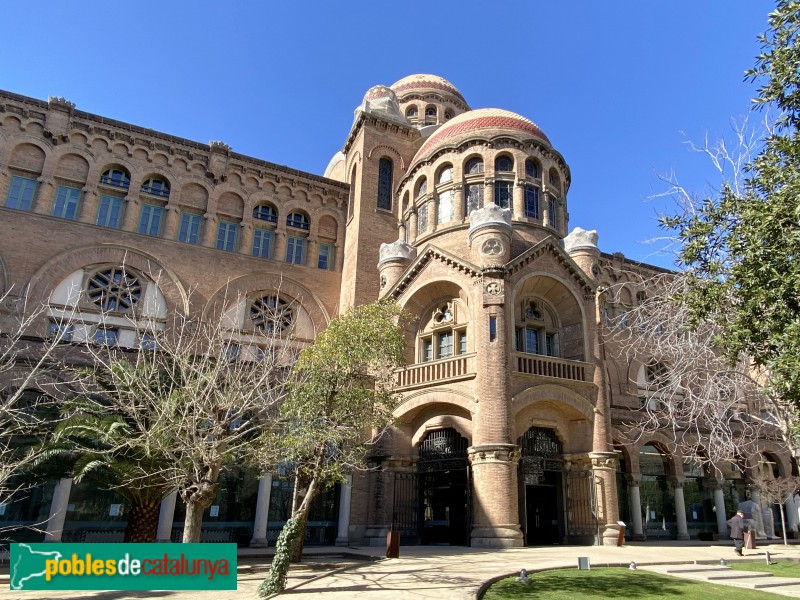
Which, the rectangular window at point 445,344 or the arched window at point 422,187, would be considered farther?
the arched window at point 422,187

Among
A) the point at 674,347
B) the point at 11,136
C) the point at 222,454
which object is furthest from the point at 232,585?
the point at 11,136

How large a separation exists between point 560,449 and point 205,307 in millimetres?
14911

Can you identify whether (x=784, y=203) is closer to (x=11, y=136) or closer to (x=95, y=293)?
(x=95, y=293)

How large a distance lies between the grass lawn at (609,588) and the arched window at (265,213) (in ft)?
64.5

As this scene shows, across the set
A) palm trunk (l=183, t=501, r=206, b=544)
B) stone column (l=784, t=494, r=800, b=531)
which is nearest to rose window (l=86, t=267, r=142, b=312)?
palm trunk (l=183, t=501, r=206, b=544)

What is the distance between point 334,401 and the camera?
587 inches

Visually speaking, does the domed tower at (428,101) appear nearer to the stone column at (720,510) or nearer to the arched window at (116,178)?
the arched window at (116,178)

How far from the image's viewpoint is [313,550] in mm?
19344

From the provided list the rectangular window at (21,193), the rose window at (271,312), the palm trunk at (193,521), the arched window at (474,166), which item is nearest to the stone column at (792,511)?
the arched window at (474,166)

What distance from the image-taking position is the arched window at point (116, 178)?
24.8m

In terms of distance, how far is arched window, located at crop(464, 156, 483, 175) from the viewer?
82.5 feet

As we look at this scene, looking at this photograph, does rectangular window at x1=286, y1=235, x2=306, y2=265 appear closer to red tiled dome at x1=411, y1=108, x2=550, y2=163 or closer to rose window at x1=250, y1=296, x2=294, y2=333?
rose window at x1=250, y1=296, x2=294, y2=333

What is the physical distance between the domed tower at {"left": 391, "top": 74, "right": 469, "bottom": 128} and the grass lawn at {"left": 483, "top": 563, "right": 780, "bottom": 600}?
31.3 meters

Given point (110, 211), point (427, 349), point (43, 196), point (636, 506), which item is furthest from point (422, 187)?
point (636, 506)
